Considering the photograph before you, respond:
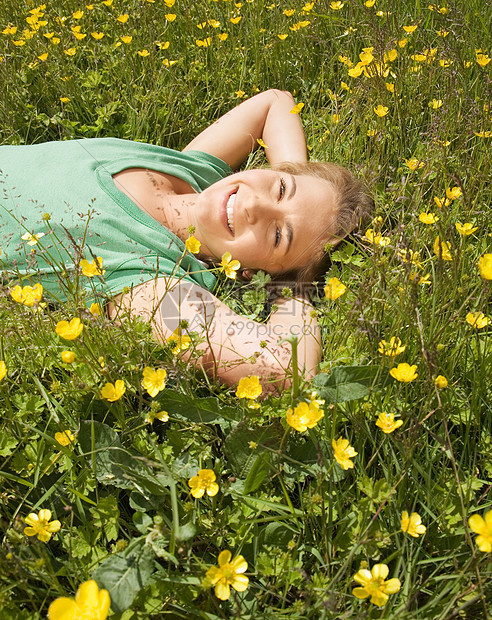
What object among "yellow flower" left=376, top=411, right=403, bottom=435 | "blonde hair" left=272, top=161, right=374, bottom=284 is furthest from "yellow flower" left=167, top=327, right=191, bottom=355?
"blonde hair" left=272, top=161, right=374, bottom=284

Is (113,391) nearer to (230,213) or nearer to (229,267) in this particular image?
(229,267)

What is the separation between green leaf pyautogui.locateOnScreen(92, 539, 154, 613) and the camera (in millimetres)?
1155

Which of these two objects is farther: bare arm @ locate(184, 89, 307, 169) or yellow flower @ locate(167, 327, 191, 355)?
bare arm @ locate(184, 89, 307, 169)

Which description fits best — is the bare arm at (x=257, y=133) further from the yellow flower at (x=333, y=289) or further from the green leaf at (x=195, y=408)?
the green leaf at (x=195, y=408)

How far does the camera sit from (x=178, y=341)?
158cm

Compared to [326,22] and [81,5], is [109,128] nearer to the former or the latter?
[81,5]

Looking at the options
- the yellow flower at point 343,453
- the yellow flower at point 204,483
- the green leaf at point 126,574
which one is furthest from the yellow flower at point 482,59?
the green leaf at point 126,574

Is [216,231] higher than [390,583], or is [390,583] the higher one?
[216,231]

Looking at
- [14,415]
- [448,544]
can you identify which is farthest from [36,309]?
[448,544]

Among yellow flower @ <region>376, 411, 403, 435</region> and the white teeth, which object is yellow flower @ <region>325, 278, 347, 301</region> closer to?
yellow flower @ <region>376, 411, 403, 435</region>

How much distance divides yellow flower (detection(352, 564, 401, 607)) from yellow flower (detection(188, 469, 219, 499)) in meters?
0.40

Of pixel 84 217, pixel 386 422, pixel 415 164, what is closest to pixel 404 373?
pixel 386 422

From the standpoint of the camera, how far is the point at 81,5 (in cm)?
397

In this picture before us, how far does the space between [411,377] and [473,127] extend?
171 centimetres
